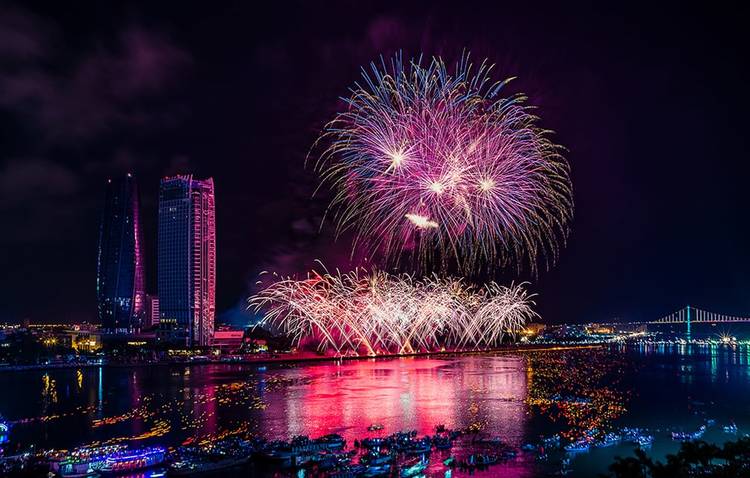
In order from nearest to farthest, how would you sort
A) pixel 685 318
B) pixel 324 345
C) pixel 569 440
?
1. pixel 569 440
2. pixel 324 345
3. pixel 685 318

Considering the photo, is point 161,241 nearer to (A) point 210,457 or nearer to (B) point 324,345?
(B) point 324,345

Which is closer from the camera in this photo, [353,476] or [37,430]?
[353,476]

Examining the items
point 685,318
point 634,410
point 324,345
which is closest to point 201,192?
point 324,345

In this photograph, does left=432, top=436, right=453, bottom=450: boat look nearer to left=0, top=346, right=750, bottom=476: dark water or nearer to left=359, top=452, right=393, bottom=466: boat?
left=0, top=346, right=750, bottom=476: dark water

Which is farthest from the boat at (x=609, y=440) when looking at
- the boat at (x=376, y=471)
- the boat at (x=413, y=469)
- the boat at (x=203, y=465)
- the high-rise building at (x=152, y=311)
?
the high-rise building at (x=152, y=311)

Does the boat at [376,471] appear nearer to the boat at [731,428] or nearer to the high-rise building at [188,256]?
the boat at [731,428]

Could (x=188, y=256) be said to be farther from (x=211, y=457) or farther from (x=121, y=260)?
(x=211, y=457)
